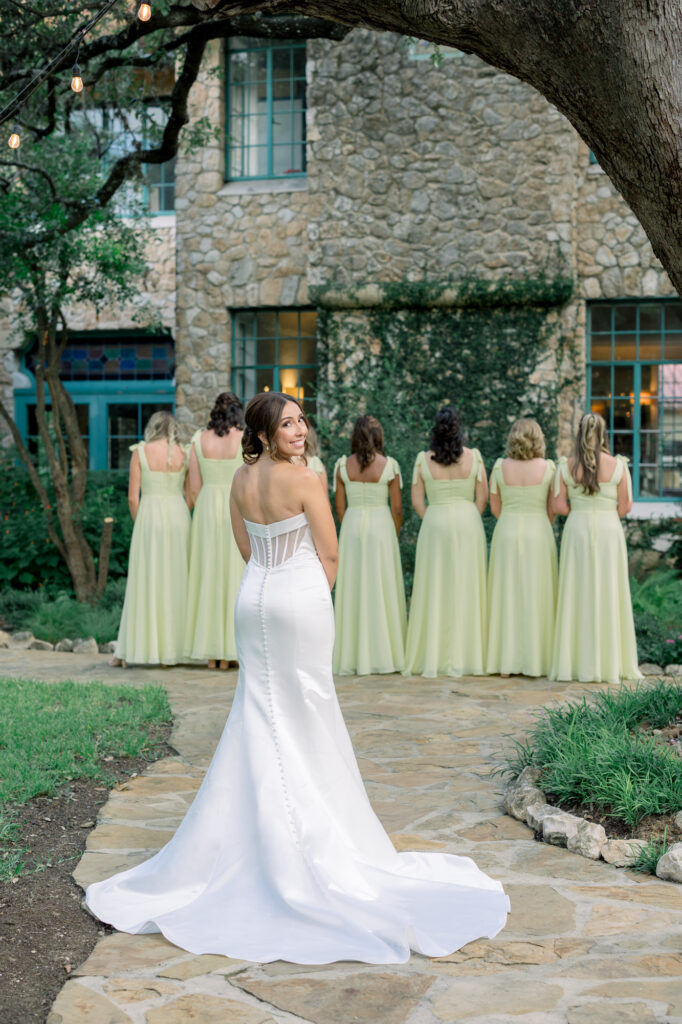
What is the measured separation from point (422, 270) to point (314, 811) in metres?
10.5

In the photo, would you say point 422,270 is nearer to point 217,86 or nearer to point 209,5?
point 217,86

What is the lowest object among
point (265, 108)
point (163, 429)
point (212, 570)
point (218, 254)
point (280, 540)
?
point (212, 570)

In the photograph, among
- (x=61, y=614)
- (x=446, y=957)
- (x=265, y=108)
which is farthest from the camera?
(x=265, y=108)

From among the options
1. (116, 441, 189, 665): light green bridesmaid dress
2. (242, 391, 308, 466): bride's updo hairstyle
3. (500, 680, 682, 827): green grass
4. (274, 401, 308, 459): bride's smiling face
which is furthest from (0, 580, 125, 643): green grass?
(274, 401, 308, 459): bride's smiling face

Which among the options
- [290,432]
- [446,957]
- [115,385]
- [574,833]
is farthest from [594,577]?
[115,385]

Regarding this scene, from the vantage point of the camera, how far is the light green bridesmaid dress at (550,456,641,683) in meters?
8.81

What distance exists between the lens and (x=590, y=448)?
8.78 meters

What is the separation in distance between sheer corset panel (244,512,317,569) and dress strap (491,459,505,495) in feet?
16.3

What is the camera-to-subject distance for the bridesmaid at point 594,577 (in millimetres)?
8805

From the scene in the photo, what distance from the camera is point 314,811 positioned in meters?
4.14

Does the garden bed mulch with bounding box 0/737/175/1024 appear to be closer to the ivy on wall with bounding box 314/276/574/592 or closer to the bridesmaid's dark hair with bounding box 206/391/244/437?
the bridesmaid's dark hair with bounding box 206/391/244/437

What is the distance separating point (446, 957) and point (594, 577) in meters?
5.55

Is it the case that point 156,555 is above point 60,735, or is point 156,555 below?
above

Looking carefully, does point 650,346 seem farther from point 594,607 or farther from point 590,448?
point 594,607
